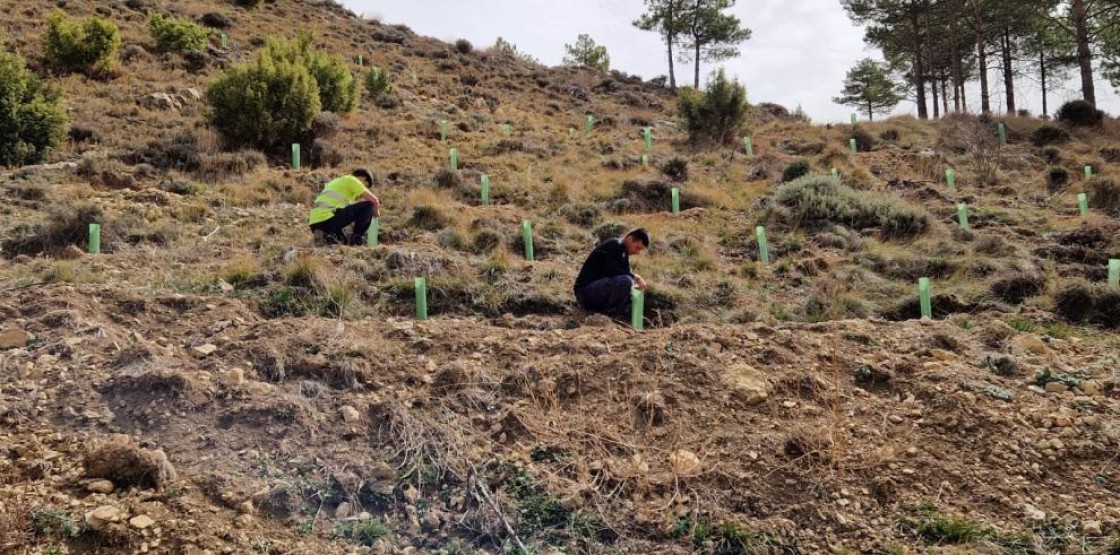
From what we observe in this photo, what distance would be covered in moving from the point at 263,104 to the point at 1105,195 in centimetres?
1297

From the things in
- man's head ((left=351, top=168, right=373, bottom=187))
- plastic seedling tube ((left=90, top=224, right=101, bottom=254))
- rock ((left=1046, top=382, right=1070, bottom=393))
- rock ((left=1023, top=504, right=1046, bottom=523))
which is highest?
man's head ((left=351, top=168, right=373, bottom=187))

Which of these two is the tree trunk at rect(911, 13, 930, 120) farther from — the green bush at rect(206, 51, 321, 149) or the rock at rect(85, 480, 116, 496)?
the rock at rect(85, 480, 116, 496)

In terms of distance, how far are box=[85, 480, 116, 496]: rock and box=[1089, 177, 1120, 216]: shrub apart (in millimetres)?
12039

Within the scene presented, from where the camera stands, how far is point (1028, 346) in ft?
14.3

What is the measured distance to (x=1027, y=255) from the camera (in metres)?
7.18

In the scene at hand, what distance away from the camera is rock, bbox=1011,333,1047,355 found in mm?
4301

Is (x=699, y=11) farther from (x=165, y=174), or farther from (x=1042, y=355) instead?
(x=1042, y=355)

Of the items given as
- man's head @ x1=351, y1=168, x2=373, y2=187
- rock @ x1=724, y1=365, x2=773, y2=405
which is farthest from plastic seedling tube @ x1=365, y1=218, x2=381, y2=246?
rock @ x1=724, y1=365, x2=773, y2=405

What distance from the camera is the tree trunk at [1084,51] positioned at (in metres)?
17.0

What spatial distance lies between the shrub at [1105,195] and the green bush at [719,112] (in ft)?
22.4

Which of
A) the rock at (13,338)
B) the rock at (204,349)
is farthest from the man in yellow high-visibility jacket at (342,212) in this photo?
the rock at (13,338)

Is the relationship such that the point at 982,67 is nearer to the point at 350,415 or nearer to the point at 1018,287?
the point at 1018,287

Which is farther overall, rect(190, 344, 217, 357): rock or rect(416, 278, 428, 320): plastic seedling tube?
rect(416, 278, 428, 320): plastic seedling tube

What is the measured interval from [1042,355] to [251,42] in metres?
19.8
